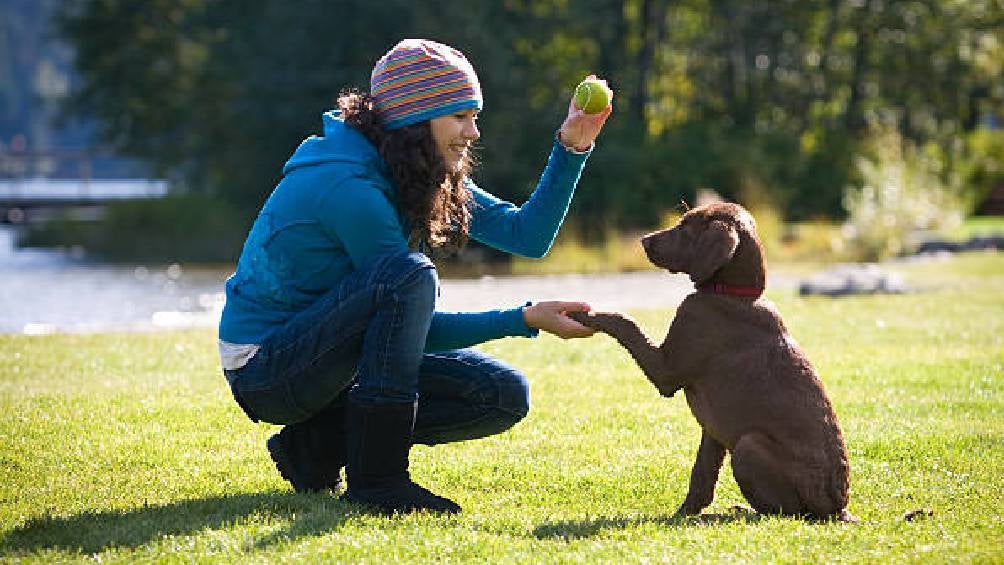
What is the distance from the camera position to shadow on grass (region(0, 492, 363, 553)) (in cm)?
460

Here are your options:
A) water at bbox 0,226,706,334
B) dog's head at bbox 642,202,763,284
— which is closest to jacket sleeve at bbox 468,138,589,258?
dog's head at bbox 642,202,763,284

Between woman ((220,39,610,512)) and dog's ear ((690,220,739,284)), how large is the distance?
1.54 feet

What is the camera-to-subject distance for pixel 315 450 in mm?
5324

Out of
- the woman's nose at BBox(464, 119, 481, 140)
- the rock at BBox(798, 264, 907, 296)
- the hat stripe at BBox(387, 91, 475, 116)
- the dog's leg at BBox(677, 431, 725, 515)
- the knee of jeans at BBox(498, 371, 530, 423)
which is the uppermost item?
the hat stripe at BBox(387, 91, 475, 116)

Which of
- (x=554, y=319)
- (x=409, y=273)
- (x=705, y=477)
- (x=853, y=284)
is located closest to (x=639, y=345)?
(x=554, y=319)

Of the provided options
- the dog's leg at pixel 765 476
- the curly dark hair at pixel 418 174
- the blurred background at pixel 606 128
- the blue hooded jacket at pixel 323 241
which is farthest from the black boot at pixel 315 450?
the blurred background at pixel 606 128

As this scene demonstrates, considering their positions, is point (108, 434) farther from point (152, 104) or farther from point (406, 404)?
point (152, 104)

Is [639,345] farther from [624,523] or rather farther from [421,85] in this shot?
[421,85]

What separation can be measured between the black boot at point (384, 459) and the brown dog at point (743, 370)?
76 cm

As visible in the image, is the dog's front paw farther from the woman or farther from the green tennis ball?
the green tennis ball

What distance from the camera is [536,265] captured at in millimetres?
21438

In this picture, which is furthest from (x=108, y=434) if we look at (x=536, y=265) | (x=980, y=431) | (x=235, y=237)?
(x=235, y=237)

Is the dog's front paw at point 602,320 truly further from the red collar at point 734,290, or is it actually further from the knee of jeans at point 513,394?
the knee of jeans at point 513,394

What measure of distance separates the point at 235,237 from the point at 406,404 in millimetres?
26616
